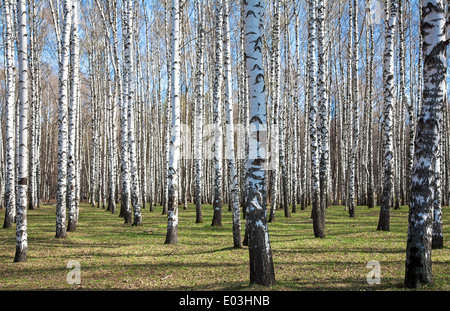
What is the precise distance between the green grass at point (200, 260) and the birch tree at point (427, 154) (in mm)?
380

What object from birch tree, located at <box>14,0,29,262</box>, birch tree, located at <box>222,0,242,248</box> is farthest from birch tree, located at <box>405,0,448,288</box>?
birch tree, located at <box>14,0,29,262</box>

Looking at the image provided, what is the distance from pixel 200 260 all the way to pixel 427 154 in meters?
4.70

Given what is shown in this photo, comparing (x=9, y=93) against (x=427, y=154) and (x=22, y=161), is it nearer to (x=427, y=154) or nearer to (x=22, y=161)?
(x=22, y=161)

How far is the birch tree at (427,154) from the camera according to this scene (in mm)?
4906

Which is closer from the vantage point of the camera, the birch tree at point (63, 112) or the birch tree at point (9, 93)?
the birch tree at point (9, 93)

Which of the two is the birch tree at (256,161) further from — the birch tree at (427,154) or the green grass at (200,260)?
the birch tree at (427,154)

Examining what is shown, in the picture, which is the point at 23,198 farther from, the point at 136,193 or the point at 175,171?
the point at 136,193

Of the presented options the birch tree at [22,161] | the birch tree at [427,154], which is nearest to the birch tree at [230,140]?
the birch tree at [427,154]

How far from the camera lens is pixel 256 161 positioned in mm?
5152

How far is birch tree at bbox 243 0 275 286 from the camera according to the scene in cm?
498

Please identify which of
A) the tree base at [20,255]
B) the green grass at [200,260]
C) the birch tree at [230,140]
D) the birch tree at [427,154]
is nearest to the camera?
the birch tree at [427,154]

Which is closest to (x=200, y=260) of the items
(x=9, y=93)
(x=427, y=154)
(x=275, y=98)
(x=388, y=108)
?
(x=427, y=154)
